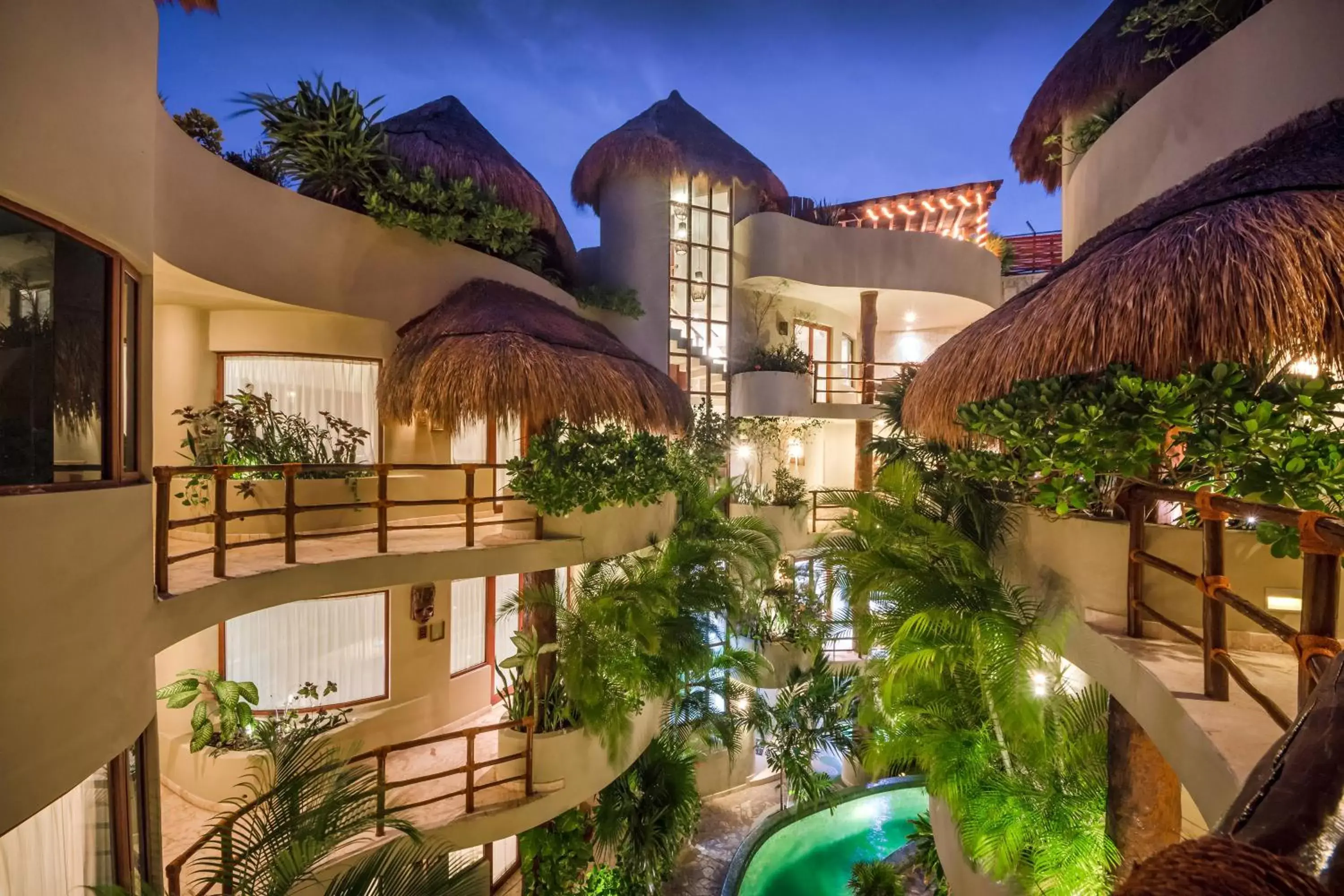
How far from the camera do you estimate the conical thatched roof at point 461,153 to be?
8.20 meters

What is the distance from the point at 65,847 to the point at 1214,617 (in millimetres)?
6456

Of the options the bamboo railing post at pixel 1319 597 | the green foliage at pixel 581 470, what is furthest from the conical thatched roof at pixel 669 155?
the bamboo railing post at pixel 1319 597

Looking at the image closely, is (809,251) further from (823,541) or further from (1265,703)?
(1265,703)

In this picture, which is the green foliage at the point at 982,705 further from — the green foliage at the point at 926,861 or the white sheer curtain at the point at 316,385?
the white sheer curtain at the point at 316,385

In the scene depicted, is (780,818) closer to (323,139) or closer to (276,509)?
(276,509)

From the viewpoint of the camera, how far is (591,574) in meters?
6.93

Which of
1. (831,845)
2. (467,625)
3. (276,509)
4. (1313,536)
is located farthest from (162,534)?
(831,845)

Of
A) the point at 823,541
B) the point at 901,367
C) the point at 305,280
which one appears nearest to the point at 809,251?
the point at 901,367

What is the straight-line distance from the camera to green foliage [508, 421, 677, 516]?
20.4 feet

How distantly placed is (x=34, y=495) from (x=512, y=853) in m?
7.52

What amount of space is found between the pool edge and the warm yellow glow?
308 inches

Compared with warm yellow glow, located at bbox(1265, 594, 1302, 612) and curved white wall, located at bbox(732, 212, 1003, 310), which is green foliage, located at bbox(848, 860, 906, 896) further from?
curved white wall, located at bbox(732, 212, 1003, 310)

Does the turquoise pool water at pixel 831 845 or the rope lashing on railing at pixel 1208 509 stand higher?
the rope lashing on railing at pixel 1208 509

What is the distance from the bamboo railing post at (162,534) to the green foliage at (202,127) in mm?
3903
